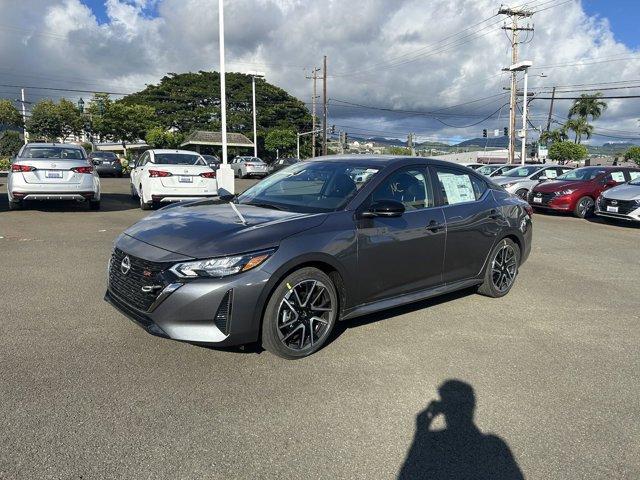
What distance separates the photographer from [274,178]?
547cm

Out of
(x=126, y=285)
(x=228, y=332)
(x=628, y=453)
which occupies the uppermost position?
(x=126, y=285)

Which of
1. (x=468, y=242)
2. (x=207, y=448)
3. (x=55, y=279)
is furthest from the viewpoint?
(x=55, y=279)

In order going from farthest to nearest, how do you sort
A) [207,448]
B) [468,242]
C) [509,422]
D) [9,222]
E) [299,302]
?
[9,222] → [468,242] → [299,302] → [509,422] → [207,448]

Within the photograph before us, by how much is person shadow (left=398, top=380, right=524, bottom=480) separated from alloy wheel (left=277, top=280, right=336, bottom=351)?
41.6 inches

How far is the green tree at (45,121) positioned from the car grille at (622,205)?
61.0 meters

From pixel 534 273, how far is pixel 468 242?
2.47 m

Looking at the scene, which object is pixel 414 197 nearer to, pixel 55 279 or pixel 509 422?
pixel 509 422

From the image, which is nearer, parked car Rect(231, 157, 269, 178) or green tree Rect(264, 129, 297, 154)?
parked car Rect(231, 157, 269, 178)

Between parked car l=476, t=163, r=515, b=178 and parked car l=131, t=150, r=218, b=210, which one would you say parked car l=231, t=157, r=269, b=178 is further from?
parked car l=131, t=150, r=218, b=210

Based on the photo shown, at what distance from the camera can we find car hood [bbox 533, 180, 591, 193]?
14.6 meters

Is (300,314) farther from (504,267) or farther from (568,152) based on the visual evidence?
(568,152)

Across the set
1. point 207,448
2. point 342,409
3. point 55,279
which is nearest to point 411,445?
point 342,409

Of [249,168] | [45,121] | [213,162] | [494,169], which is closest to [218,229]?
[213,162]

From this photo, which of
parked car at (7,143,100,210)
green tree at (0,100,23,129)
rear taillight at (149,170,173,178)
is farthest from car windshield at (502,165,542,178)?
green tree at (0,100,23,129)
